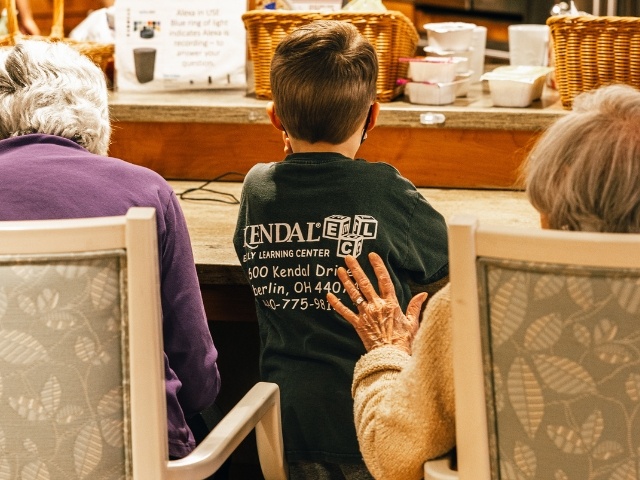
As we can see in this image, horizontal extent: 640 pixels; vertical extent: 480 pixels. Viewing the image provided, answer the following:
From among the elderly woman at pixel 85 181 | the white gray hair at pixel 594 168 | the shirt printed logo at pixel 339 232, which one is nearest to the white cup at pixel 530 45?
the shirt printed logo at pixel 339 232

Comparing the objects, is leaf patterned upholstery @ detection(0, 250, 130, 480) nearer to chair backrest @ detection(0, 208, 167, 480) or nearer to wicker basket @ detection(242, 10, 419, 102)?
chair backrest @ detection(0, 208, 167, 480)

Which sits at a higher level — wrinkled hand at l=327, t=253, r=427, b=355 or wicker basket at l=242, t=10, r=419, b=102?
wicker basket at l=242, t=10, r=419, b=102

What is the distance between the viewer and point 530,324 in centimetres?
104

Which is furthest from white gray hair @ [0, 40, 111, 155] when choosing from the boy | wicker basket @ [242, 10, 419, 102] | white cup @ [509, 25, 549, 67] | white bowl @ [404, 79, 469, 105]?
white cup @ [509, 25, 549, 67]

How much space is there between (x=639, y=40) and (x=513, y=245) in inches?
54.4

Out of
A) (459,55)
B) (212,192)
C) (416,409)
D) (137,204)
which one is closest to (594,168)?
(416,409)

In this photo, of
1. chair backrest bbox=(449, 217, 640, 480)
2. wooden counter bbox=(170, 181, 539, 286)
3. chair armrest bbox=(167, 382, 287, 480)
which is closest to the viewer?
chair backrest bbox=(449, 217, 640, 480)

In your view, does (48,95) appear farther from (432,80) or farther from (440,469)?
(432,80)

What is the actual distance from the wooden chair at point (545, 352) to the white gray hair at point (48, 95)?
0.79 metres

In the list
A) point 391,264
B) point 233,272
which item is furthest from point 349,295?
point 233,272

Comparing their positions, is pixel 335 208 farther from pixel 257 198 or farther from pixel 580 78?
pixel 580 78

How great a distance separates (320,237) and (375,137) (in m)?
0.96

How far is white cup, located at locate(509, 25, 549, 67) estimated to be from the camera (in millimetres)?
2682

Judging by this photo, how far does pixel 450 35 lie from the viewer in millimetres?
2559
